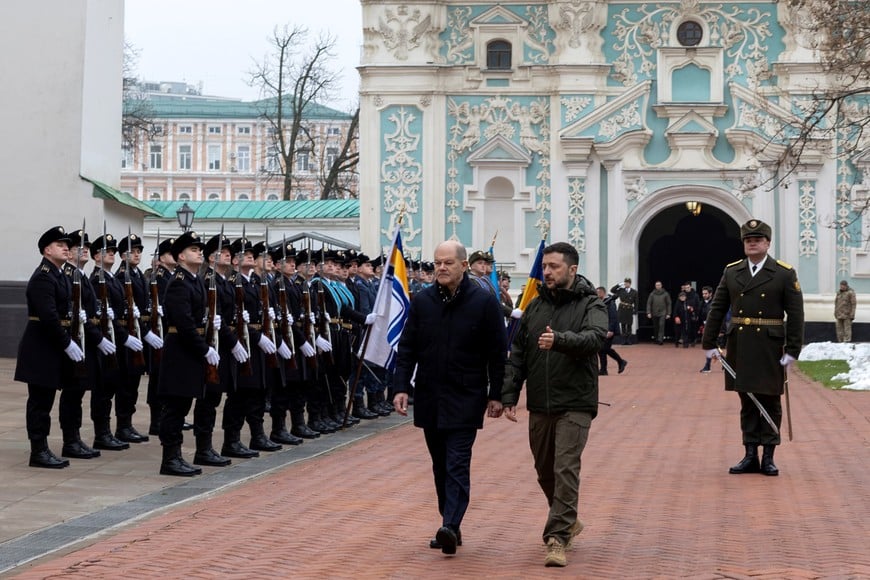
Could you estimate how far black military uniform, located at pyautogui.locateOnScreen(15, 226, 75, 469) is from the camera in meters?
12.9

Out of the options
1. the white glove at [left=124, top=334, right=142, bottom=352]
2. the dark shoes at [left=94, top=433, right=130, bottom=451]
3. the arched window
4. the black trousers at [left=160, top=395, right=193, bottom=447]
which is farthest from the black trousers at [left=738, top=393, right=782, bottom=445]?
the arched window

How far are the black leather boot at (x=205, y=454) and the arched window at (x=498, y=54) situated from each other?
2692 cm

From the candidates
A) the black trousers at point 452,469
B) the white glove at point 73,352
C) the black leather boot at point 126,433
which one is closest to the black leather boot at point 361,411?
the black leather boot at point 126,433

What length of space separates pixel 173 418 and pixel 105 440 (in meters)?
2.14

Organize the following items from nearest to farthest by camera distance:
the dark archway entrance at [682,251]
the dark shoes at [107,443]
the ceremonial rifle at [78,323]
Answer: the ceremonial rifle at [78,323], the dark shoes at [107,443], the dark archway entrance at [682,251]

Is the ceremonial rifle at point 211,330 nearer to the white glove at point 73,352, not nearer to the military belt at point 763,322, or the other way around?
the white glove at point 73,352

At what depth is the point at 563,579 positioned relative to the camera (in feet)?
27.0

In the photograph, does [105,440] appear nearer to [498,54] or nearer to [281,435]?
[281,435]

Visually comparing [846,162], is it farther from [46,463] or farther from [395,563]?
[395,563]

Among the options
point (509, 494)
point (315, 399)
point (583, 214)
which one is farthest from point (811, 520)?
point (583, 214)

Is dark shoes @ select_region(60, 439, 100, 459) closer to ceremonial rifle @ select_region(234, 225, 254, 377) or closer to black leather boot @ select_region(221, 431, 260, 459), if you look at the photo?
black leather boot @ select_region(221, 431, 260, 459)

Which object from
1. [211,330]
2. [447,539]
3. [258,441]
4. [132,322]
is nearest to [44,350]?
[211,330]

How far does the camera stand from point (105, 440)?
48.1ft

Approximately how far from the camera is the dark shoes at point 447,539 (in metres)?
8.88
